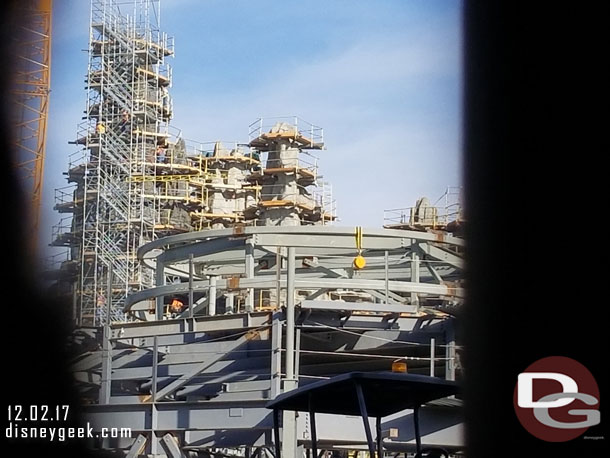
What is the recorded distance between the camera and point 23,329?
40.6 ft

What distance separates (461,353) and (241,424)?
2.03 metres

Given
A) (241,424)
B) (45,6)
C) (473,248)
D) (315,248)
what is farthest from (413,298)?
(45,6)

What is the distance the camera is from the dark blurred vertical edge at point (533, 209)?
827 cm

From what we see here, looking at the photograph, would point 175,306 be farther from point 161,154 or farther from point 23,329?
point 161,154

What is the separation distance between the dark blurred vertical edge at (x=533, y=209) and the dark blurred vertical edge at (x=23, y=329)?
3984mm

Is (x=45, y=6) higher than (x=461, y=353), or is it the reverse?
(x=45, y=6)

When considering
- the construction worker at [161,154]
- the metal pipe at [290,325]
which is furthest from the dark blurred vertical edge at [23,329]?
the construction worker at [161,154]

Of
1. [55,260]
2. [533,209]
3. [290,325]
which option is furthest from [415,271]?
[55,260]

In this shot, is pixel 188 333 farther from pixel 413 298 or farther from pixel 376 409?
pixel 376 409

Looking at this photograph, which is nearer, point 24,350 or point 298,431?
point 298,431

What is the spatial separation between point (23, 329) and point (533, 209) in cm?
600

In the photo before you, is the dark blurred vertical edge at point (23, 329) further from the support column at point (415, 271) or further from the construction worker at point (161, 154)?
the construction worker at point (161, 154)

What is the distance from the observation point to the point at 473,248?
9.87 meters

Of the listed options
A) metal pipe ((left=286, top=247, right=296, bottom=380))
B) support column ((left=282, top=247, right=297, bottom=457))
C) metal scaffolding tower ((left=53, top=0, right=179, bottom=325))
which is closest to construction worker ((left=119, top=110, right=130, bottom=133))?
metal scaffolding tower ((left=53, top=0, right=179, bottom=325))
